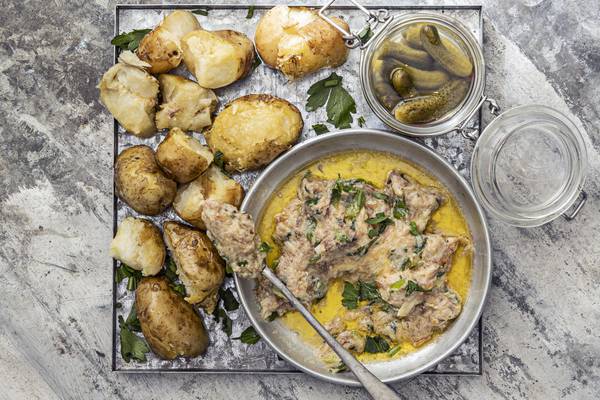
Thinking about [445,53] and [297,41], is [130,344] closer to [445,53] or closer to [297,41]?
[297,41]

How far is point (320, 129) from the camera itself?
184 cm

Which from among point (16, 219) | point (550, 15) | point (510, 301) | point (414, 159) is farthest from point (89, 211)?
point (550, 15)

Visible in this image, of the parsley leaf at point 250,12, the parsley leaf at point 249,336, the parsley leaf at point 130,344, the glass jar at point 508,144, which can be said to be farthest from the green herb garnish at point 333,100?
the parsley leaf at point 130,344

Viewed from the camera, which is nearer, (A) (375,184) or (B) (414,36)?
(B) (414,36)

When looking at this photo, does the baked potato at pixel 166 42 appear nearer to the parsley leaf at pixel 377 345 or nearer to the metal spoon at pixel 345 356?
the metal spoon at pixel 345 356

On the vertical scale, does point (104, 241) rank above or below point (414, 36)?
below

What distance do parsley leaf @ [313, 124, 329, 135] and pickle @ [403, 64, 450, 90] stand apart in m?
0.29

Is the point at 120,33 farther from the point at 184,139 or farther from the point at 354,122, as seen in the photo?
the point at 354,122

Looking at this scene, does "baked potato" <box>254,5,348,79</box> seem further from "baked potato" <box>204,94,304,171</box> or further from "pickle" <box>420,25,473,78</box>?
"pickle" <box>420,25,473,78</box>

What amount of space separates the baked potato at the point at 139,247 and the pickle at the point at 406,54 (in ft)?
2.36

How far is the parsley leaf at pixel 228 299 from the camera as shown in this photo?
1861 millimetres

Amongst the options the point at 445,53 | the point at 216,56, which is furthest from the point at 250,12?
the point at 445,53

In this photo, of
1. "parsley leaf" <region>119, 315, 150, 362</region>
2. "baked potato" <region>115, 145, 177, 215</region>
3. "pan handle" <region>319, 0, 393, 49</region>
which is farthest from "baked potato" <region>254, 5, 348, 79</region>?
"parsley leaf" <region>119, 315, 150, 362</region>

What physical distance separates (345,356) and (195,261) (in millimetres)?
414
